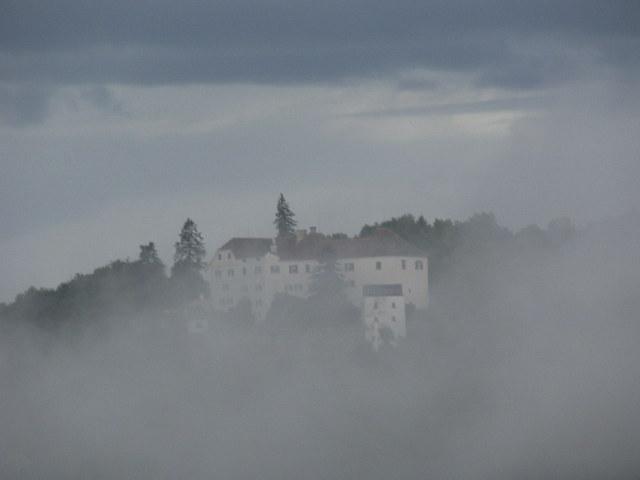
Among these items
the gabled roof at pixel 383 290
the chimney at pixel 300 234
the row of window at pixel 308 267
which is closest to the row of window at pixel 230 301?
the row of window at pixel 308 267

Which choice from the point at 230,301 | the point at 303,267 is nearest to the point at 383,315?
the point at 303,267

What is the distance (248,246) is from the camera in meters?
135

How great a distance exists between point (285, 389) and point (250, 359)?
4797mm

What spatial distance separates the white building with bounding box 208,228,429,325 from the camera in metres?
128

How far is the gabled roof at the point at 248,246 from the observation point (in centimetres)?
13338

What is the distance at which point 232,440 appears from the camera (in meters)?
129

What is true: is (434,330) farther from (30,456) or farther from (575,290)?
(30,456)

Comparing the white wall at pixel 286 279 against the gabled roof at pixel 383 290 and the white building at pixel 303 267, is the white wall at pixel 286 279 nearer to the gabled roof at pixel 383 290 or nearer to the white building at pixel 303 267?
the white building at pixel 303 267

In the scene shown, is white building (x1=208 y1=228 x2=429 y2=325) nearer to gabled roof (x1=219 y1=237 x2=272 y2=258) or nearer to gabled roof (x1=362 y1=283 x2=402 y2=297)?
gabled roof (x1=219 y1=237 x2=272 y2=258)

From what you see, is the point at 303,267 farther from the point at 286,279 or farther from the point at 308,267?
the point at 286,279

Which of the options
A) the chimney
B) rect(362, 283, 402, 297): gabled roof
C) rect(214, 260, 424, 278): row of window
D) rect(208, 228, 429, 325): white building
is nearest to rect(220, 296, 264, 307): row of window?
rect(208, 228, 429, 325): white building

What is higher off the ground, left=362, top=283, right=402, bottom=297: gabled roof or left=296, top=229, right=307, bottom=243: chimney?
left=296, top=229, right=307, bottom=243: chimney

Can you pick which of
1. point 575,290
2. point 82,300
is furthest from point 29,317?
point 575,290

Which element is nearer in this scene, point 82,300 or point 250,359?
point 250,359
